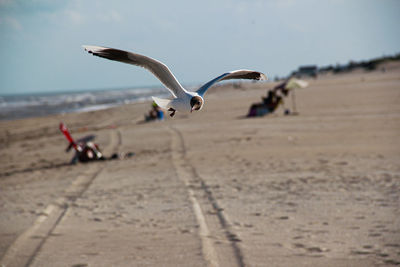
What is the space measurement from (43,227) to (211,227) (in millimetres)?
2996

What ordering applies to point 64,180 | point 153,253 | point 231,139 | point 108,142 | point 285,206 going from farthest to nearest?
point 108,142 < point 231,139 < point 64,180 < point 285,206 < point 153,253

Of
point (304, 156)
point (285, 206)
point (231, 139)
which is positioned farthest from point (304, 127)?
point (285, 206)

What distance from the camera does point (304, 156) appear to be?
11.0m

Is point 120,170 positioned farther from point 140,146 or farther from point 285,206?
point 285,206

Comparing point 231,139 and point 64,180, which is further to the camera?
point 231,139

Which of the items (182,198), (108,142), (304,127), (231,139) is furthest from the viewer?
(108,142)

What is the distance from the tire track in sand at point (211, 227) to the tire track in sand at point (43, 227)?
8.06 ft

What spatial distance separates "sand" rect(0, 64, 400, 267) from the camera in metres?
5.80

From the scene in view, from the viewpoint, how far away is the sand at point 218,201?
580cm

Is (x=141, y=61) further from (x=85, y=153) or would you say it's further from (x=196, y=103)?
(x=85, y=153)

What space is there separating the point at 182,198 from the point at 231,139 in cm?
622

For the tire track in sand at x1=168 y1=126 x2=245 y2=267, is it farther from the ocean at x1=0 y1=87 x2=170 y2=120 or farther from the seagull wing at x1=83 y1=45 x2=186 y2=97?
the ocean at x1=0 y1=87 x2=170 y2=120

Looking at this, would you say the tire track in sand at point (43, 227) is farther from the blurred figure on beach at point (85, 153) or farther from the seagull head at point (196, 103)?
the seagull head at point (196, 103)

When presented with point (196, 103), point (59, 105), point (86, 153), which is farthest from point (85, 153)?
point (59, 105)
